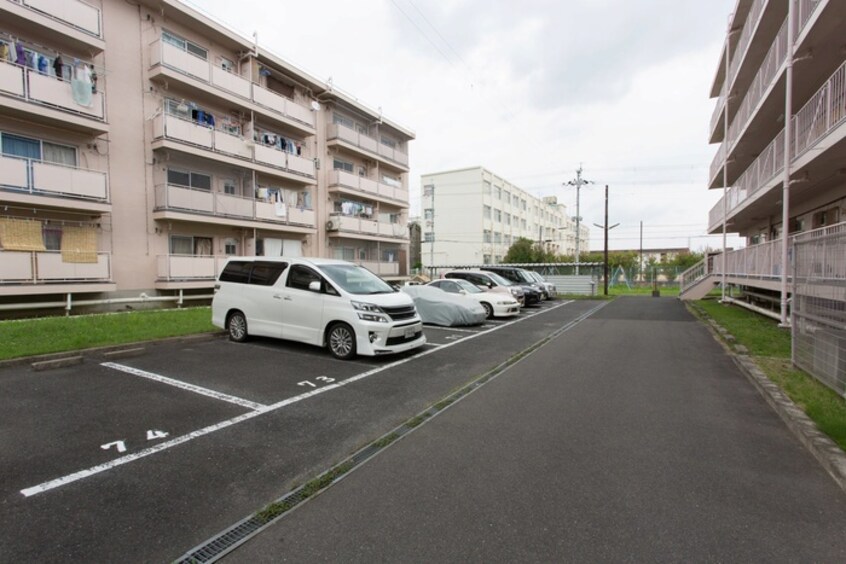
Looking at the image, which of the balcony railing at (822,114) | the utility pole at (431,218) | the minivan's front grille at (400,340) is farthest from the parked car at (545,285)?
the utility pole at (431,218)

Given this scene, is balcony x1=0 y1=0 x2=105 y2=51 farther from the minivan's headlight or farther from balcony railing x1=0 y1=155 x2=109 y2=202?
the minivan's headlight

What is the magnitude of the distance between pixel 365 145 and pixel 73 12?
14704 millimetres

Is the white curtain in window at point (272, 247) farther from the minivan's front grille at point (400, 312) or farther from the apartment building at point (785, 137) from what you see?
the apartment building at point (785, 137)

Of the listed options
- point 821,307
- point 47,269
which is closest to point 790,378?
point 821,307

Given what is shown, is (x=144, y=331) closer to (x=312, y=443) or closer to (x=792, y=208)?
(x=312, y=443)

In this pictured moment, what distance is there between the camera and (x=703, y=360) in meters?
7.94

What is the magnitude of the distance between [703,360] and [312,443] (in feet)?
24.5

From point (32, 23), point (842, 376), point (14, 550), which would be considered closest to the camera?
point (14, 550)

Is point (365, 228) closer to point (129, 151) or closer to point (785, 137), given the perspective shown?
point (129, 151)

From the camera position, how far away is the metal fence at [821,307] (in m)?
4.95

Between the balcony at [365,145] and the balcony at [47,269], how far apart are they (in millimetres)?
13424

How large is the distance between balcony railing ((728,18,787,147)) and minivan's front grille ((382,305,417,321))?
11971 mm

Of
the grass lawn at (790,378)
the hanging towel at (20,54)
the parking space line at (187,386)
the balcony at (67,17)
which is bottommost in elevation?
the parking space line at (187,386)

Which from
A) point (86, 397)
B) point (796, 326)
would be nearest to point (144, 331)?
point (86, 397)
